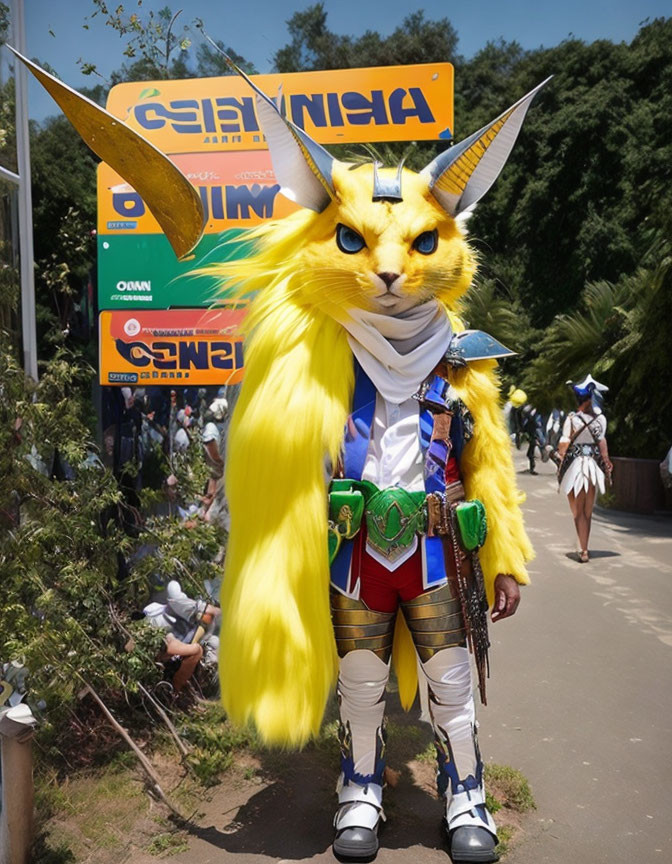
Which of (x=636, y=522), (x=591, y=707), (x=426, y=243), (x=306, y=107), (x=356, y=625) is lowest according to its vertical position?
(x=591, y=707)

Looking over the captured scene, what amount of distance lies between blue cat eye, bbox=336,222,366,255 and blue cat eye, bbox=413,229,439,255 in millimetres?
172

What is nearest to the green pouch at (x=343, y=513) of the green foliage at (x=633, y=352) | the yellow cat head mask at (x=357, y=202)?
the yellow cat head mask at (x=357, y=202)

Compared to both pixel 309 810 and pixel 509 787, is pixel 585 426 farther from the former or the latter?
pixel 309 810

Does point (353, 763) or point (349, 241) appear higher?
point (349, 241)

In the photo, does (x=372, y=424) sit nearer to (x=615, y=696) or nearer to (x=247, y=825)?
(x=247, y=825)

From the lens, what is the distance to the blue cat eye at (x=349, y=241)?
260 cm

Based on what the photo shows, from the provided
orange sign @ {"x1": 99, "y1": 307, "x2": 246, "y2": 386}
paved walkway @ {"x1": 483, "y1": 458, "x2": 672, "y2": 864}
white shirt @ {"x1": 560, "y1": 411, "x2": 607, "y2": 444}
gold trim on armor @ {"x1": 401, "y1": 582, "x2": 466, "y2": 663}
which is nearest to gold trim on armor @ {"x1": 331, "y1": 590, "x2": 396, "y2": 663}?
gold trim on armor @ {"x1": 401, "y1": 582, "x2": 466, "y2": 663}

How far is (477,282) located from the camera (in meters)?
2.95

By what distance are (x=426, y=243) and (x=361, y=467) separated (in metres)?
0.75

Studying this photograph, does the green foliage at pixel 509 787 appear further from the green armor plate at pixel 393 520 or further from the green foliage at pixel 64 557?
the green foliage at pixel 64 557

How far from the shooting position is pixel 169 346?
12.3 ft

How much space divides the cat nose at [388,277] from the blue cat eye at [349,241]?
0.16 meters

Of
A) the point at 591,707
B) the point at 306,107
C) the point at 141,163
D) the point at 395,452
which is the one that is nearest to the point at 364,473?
the point at 395,452

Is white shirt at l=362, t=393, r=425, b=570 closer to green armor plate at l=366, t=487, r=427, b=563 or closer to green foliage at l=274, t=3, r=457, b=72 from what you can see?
green armor plate at l=366, t=487, r=427, b=563
